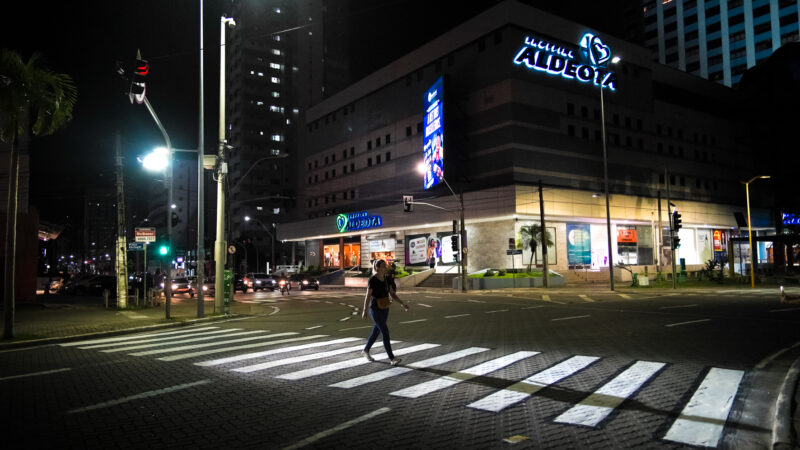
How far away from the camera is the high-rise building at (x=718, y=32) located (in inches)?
3516

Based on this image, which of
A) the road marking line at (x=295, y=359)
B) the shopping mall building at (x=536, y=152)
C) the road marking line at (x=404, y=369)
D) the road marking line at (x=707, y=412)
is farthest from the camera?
the shopping mall building at (x=536, y=152)

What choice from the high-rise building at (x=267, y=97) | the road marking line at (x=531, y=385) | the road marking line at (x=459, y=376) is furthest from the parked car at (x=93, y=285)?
the high-rise building at (x=267, y=97)

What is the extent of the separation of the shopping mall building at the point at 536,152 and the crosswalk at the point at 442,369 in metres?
29.6

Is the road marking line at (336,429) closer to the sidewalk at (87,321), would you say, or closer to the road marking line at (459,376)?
the road marking line at (459,376)

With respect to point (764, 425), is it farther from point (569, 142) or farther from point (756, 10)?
point (756, 10)

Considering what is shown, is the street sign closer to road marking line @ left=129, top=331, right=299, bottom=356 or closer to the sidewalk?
the sidewalk

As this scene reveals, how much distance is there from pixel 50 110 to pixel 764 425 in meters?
16.4

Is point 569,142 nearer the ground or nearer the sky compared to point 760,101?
nearer the ground

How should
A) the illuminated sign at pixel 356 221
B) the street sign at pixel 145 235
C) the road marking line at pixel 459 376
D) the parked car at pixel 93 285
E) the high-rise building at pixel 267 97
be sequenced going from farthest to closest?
the high-rise building at pixel 267 97 → the illuminated sign at pixel 356 221 → the parked car at pixel 93 285 → the street sign at pixel 145 235 → the road marking line at pixel 459 376

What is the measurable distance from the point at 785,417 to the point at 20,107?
54.2ft

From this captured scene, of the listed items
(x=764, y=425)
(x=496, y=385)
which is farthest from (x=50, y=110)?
(x=764, y=425)

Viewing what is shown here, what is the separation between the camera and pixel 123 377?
8320 millimetres

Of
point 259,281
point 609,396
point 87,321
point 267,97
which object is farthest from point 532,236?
point 267,97

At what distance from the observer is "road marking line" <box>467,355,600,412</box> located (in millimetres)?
6453
